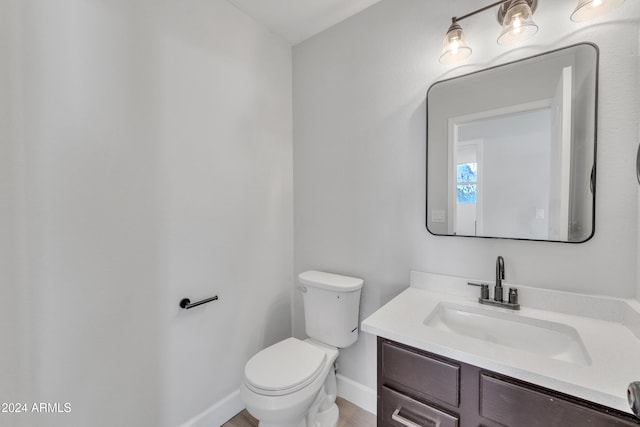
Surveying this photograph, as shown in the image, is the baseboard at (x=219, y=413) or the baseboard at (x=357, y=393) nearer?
the baseboard at (x=219, y=413)

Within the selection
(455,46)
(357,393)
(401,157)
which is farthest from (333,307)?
(455,46)

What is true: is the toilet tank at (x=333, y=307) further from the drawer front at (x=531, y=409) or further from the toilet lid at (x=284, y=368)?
the drawer front at (x=531, y=409)

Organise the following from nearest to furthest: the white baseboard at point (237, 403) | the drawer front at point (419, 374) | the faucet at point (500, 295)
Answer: the drawer front at point (419, 374) < the faucet at point (500, 295) < the white baseboard at point (237, 403)

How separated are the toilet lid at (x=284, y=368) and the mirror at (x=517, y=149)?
94 centimetres

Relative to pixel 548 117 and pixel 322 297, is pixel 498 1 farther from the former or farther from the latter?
pixel 322 297

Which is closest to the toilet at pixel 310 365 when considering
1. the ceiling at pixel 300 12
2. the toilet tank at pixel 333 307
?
the toilet tank at pixel 333 307

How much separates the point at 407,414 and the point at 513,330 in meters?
0.55

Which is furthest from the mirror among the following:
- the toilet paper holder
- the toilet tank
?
the toilet paper holder

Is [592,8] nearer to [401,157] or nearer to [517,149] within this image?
[517,149]

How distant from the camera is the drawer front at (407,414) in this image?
35.4 inches

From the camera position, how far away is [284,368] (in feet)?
4.37

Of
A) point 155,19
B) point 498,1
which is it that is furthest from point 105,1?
point 498,1

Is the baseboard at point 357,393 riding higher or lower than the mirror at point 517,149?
lower

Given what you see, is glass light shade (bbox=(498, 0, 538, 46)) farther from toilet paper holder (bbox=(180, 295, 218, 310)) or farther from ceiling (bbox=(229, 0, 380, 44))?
toilet paper holder (bbox=(180, 295, 218, 310))
